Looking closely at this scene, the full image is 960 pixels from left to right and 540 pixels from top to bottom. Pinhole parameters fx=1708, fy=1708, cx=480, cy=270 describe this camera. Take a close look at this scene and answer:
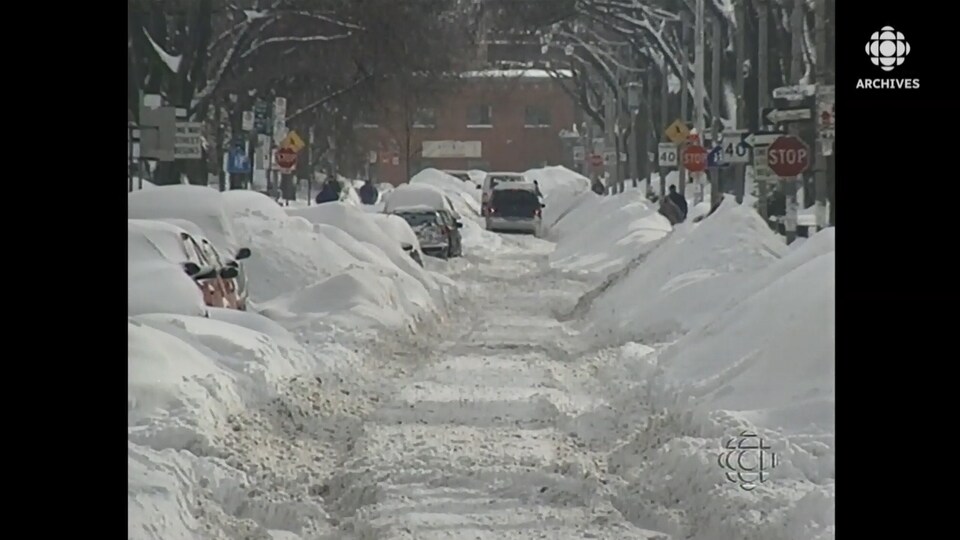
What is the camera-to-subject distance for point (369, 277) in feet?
67.3

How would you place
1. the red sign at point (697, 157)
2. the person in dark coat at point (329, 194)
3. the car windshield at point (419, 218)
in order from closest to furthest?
the red sign at point (697, 157) → the car windshield at point (419, 218) → the person in dark coat at point (329, 194)

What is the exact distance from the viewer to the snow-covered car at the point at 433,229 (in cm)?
3572

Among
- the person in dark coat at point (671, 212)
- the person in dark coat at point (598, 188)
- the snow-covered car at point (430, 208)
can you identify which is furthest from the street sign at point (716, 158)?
the person in dark coat at point (598, 188)

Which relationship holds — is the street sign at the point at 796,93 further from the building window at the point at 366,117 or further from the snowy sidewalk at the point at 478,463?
the building window at the point at 366,117

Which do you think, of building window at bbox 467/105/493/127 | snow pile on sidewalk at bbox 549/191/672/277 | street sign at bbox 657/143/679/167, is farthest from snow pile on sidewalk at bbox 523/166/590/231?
street sign at bbox 657/143/679/167

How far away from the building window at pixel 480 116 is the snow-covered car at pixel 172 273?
64130 millimetres

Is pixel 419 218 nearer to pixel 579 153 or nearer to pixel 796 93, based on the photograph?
pixel 796 93

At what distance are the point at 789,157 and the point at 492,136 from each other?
7036 cm

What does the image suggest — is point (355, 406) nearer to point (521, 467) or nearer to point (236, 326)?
point (236, 326)

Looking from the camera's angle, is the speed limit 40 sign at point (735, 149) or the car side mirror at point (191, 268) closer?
the car side mirror at point (191, 268)

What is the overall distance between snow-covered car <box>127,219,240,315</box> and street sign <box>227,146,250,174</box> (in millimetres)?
17318

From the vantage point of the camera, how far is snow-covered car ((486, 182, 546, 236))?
52688mm

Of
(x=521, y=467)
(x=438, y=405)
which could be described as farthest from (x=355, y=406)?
(x=521, y=467)
